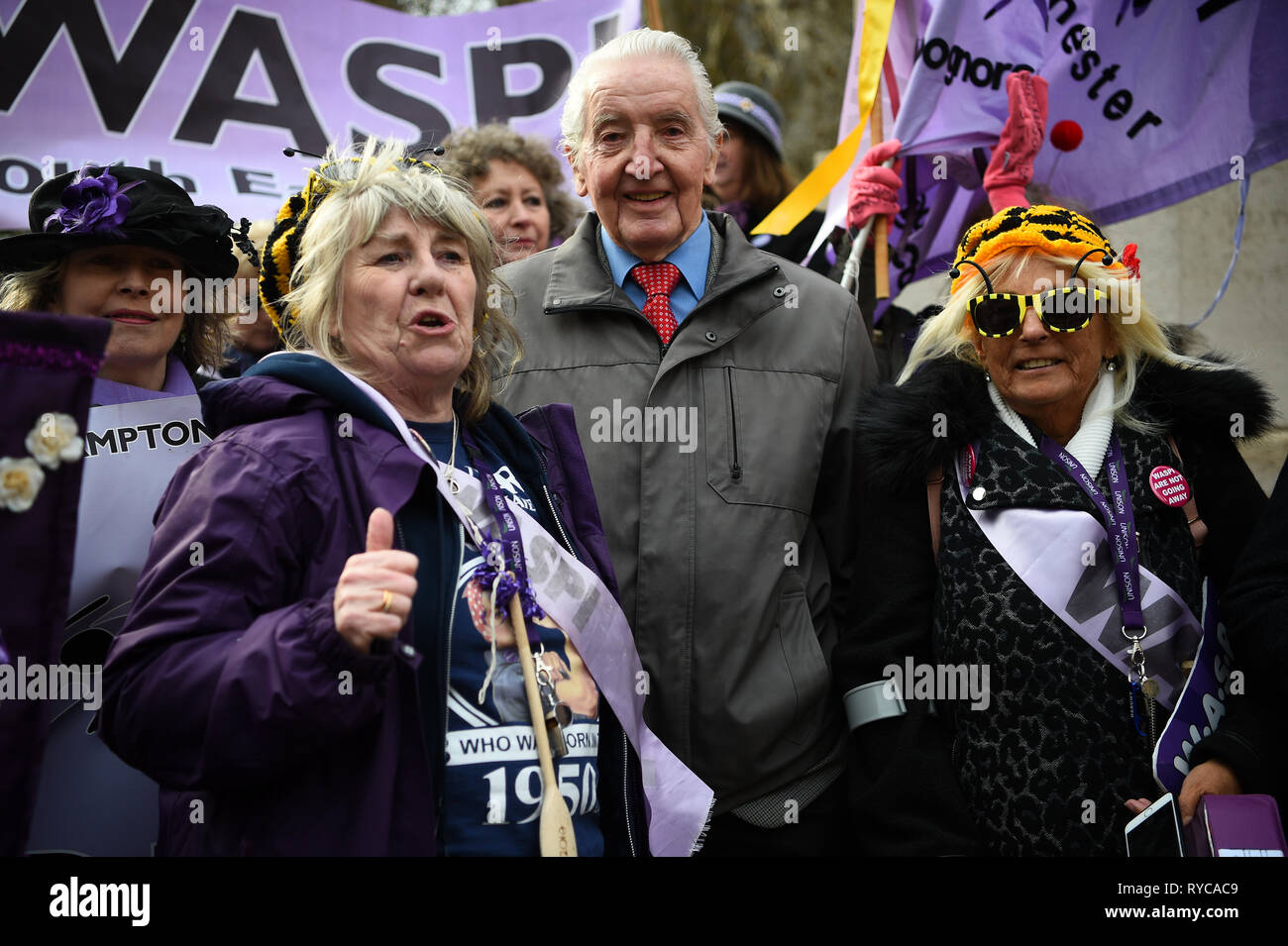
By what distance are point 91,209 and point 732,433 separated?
1.67 meters

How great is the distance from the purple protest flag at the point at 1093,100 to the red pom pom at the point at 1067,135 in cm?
6

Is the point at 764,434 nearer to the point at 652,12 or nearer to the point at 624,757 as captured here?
the point at 624,757

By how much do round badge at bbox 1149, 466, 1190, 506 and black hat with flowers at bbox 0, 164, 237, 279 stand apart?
235 centimetres

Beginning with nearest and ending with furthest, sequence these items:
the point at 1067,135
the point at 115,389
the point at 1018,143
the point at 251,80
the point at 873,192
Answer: the point at 115,389, the point at 1018,143, the point at 873,192, the point at 1067,135, the point at 251,80

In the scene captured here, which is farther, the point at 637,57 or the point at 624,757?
the point at 637,57

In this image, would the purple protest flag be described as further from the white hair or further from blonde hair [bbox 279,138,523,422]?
blonde hair [bbox 279,138,523,422]

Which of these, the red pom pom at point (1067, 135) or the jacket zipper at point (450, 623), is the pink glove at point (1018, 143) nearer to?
the red pom pom at point (1067, 135)

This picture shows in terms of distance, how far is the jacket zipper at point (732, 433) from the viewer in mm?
3193

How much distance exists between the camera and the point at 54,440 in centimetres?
193

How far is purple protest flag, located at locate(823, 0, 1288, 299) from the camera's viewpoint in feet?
14.1

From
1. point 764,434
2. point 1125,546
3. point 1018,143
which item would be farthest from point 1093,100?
point 1125,546

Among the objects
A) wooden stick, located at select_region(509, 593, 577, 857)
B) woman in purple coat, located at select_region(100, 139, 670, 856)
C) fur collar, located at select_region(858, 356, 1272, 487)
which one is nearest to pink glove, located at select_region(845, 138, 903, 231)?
fur collar, located at select_region(858, 356, 1272, 487)

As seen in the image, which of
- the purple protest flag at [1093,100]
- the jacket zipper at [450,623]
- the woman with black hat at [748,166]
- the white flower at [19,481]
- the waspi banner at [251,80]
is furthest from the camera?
the woman with black hat at [748,166]

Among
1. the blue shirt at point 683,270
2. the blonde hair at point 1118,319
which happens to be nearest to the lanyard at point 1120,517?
the blonde hair at point 1118,319
